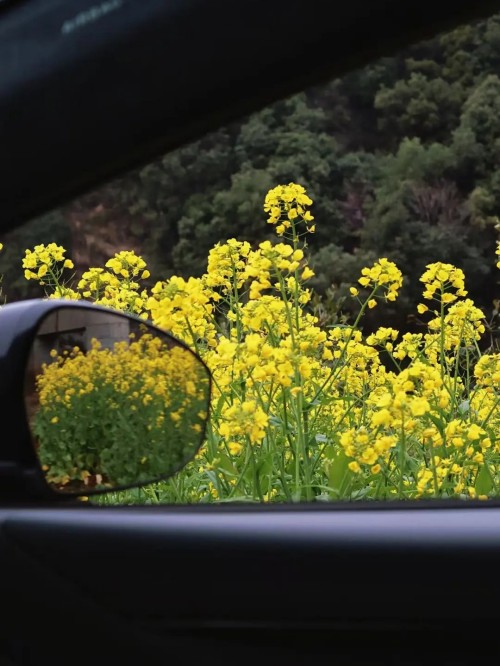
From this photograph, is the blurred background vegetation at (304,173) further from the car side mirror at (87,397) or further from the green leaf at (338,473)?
the green leaf at (338,473)

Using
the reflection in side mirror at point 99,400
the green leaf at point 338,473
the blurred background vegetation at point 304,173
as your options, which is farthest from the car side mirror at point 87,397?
the green leaf at point 338,473

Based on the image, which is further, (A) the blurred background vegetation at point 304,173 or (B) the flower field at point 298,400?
(B) the flower field at point 298,400

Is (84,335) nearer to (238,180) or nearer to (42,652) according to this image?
(42,652)

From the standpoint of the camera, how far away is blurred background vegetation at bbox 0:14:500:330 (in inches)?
42.4

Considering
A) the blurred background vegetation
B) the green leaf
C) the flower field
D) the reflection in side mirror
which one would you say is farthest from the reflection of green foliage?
the green leaf

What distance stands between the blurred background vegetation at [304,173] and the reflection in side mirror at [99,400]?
13cm

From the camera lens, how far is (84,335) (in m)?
0.87

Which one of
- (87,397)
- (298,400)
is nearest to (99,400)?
(87,397)

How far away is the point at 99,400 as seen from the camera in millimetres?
882

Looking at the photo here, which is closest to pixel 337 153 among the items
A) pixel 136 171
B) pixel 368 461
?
pixel 368 461

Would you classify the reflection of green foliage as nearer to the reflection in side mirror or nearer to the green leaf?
the reflection in side mirror

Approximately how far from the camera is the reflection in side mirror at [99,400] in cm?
86

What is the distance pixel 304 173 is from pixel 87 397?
127cm

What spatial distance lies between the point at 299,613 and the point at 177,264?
1127mm
